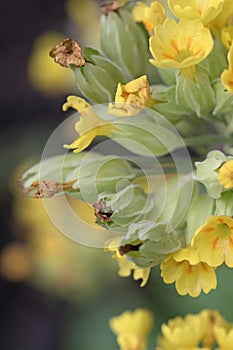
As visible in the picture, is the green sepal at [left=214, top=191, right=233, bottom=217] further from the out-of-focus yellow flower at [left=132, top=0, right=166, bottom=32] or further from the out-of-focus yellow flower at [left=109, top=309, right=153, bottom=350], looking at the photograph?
the out-of-focus yellow flower at [left=109, top=309, right=153, bottom=350]

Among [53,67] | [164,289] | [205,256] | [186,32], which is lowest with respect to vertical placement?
[164,289]

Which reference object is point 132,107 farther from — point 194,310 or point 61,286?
point 61,286

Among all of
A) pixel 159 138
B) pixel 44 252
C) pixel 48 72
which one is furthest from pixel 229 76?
pixel 48 72

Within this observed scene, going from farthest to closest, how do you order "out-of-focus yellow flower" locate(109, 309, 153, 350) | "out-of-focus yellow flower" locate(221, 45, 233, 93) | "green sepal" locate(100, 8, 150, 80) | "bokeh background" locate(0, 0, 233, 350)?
"bokeh background" locate(0, 0, 233, 350) < "out-of-focus yellow flower" locate(109, 309, 153, 350) < "green sepal" locate(100, 8, 150, 80) < "out-of-focus yellow flower" locate(221, 45, 233, 93)

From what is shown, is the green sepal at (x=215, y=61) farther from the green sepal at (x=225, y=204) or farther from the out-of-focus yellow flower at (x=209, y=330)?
the out-of-focus yellow flower at (x=209, y=330)

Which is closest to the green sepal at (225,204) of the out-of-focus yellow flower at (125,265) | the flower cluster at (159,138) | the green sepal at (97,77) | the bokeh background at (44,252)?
the flower cluster at (159,138)

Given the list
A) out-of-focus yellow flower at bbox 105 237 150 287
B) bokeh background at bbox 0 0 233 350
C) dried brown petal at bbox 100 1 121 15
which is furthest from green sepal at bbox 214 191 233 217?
bokeh background at bbox 0 0 233 350

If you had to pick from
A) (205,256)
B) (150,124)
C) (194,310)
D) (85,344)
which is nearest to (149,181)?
(150,124)
